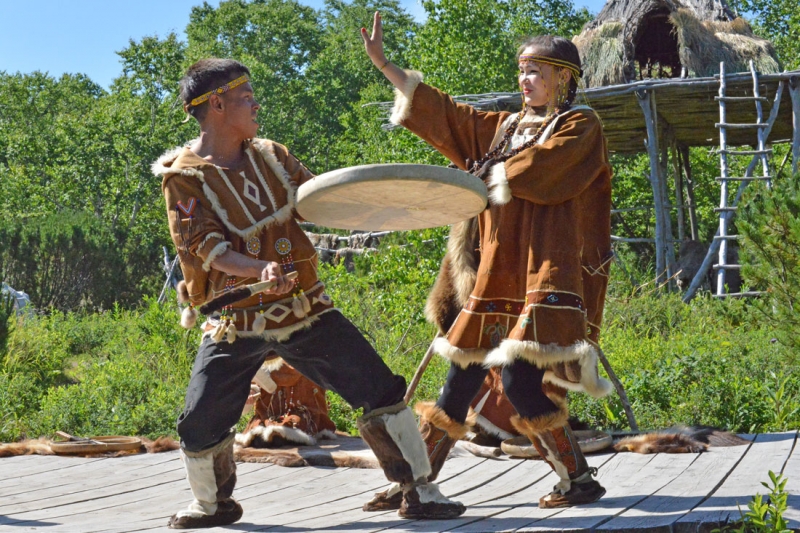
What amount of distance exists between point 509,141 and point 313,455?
1.99 m

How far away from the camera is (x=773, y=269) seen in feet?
23.0

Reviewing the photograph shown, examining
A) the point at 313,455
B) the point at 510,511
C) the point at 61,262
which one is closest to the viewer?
the point at 510,511

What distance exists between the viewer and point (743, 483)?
4.10 meters

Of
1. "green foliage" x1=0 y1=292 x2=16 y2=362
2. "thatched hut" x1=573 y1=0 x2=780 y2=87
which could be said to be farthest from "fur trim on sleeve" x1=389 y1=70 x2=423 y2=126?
"thatched hut" x1=573 y1=0 x2=780 y2=87

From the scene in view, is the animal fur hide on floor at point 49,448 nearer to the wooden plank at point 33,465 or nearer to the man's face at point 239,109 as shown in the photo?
the wooden plank at point 33,465

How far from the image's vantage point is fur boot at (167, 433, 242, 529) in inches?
146

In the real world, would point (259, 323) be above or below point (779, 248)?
below

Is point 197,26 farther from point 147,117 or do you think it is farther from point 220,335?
point 220,335

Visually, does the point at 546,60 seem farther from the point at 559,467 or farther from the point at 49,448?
the point at 49,448

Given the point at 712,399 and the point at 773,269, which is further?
the point at 773,269

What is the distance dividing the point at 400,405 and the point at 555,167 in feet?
3.44

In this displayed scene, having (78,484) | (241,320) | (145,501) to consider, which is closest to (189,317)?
(241,320)

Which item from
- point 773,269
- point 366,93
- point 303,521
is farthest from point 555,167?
point 366,93

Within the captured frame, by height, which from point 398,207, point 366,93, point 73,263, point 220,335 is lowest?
point 220,335
